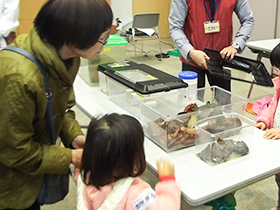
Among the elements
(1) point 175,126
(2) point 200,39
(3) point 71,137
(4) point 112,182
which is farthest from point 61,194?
(2) point 200,39

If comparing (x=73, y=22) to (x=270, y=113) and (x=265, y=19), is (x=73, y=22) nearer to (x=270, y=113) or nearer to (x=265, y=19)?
(x=270, y=113)

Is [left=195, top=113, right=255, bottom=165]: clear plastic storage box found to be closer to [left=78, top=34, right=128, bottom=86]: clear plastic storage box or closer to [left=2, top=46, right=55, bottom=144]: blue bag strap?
[left=2, top=46, right=55, bottom=144]: blue bag strap

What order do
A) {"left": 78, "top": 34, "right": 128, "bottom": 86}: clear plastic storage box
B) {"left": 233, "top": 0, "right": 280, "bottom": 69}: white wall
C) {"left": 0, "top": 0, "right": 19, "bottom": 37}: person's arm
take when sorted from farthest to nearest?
1. {"left": 233, "top": 0, "right": 280, "bottom": 69}: white wall
2. {"left": 0, "top": 0, "right": 19, "bottom": 37}: person's arm
3. {"left": 78, "top": 34, "right": 128, "bottom": 86}: clear plastic storage box

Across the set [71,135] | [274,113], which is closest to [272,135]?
[274,113]

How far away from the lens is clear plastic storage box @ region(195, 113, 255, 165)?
112 cm

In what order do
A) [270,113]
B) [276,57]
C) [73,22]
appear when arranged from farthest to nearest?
1. [270,113]
2. [276,57]
3. [73,22]

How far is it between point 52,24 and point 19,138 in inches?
12.5

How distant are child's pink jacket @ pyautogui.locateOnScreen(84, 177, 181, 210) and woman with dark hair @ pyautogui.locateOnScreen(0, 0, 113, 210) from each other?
4.9 inches

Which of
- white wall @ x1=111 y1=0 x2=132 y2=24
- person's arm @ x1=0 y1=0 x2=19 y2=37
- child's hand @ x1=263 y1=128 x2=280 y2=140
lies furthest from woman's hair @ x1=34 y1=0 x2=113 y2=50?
white wall @ x1=111 y1=0 x2=132 y2=24

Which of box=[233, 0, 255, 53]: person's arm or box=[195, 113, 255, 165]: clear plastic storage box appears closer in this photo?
box=[195, 113, 255, 165]: clear plastic storage box

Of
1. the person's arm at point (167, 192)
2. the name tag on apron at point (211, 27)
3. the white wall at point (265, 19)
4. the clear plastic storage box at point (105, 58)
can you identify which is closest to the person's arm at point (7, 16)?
the clear plastic storage box at point (105, 58)

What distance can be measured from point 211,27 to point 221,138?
3.06ft

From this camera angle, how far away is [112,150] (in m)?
0.85

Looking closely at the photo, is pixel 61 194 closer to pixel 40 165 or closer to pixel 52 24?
pixel 40 165
